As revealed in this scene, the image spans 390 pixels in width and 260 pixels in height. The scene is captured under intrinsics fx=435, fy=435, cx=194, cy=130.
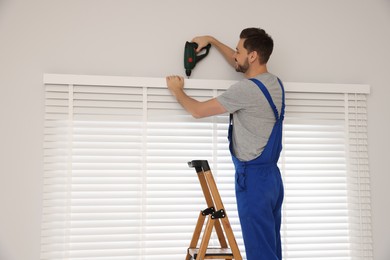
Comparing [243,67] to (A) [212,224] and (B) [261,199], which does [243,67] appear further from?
(A) [212,224]

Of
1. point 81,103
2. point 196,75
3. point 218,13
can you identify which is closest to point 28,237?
point 81,103

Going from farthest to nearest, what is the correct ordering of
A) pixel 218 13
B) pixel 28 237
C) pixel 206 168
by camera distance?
pixel 218 13
pixel 28 237
pixel 206 168

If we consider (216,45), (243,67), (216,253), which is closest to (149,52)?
(216,45)

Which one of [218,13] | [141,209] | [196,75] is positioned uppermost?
[218,13]

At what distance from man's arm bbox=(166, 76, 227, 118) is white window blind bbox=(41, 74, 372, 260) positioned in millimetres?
80

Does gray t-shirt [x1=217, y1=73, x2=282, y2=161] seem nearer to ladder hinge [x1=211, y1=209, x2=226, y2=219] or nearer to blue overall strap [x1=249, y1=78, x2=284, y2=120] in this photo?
blue overall strap [x1=249, y1=78, x2=284, y2=120]

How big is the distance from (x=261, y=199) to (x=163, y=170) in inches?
27.5

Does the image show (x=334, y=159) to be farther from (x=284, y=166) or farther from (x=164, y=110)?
(x=164, y=110)

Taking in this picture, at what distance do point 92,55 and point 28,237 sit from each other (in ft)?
4.00

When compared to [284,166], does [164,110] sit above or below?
above

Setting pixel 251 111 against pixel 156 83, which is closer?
pixel 251 111

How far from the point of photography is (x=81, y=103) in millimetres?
2803

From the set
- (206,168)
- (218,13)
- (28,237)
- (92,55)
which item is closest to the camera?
(206,168)

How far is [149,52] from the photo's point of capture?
9.61 ft
